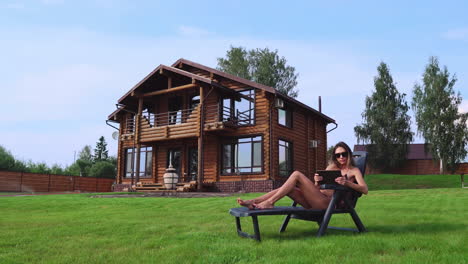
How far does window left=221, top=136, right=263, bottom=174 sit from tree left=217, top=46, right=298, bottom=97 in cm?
1666

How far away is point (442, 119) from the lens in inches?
1277

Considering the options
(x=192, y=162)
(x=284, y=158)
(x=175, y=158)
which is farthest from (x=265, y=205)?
(x=175, y=158)

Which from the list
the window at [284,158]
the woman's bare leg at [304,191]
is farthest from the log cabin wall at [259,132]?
the woman's bare leg at [304,191]

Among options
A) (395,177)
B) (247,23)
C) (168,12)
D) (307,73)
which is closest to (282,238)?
(168,12)

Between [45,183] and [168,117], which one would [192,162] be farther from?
[45,183]

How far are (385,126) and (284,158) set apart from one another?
18725 millimetres

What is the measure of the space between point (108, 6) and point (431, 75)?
101ft

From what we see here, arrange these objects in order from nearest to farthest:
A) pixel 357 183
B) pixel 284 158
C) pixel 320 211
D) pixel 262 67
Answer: pixel 320 211, pixel 357 183, pixel 284 158, pixel 262 67

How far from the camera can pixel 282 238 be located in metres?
4.67

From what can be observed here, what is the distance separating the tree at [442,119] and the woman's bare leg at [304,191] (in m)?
31.5

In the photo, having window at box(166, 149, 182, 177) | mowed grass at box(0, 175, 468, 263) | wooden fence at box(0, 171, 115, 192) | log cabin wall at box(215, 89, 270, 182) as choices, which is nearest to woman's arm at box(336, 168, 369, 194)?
mowed grass at box(0, 175, 468, 263)

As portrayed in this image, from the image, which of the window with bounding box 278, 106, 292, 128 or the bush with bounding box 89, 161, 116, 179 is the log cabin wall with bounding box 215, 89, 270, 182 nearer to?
the window with bounding box 278, 106, 292, 128

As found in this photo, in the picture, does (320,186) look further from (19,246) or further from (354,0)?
(354,0)

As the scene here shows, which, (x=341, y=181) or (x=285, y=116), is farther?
(x=285, y=116)
